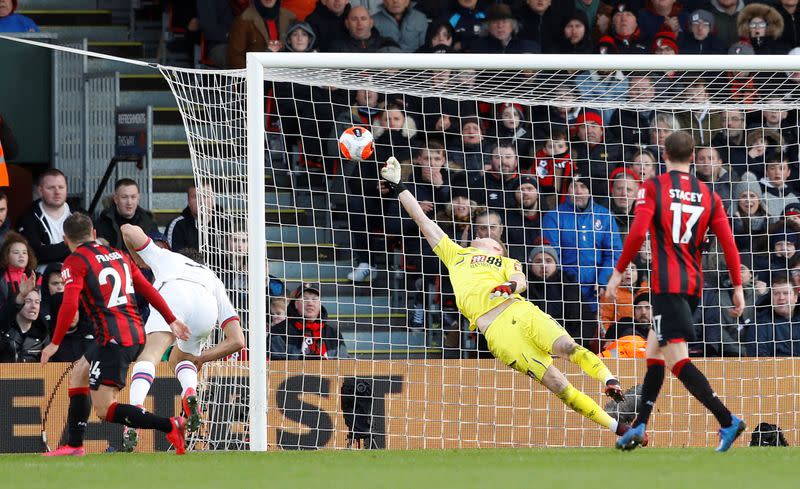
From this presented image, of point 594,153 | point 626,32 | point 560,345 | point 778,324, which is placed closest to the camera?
point 560,345

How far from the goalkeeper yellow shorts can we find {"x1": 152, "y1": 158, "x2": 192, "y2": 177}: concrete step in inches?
229

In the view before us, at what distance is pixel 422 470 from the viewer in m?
8.25

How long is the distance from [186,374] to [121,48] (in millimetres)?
6854

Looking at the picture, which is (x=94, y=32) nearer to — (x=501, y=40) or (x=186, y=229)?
(x=186, y=229)

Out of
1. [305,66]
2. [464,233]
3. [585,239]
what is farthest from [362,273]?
[305,66]

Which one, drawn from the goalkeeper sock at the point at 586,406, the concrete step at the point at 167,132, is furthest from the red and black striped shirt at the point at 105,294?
the concrete step at the point at 167,132

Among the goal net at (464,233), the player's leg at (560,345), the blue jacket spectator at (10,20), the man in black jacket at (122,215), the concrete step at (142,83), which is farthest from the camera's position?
the concrete step at (142,83)

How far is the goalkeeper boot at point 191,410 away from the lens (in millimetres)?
9992

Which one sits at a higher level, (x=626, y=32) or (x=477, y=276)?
(x=626, y=32)

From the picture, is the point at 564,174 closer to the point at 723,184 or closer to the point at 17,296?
the point at 723,184

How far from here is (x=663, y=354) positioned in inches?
363

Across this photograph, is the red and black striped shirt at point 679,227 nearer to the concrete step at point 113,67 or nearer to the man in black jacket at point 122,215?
the man in black jacket at point 122,215

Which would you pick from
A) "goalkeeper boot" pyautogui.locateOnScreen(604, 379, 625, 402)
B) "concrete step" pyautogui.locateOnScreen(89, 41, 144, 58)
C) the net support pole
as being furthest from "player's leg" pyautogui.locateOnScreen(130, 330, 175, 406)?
"concrete step" pyautogui.locateOnScreen(89, 41, 144, 58)

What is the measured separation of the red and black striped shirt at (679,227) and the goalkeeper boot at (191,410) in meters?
3.22
